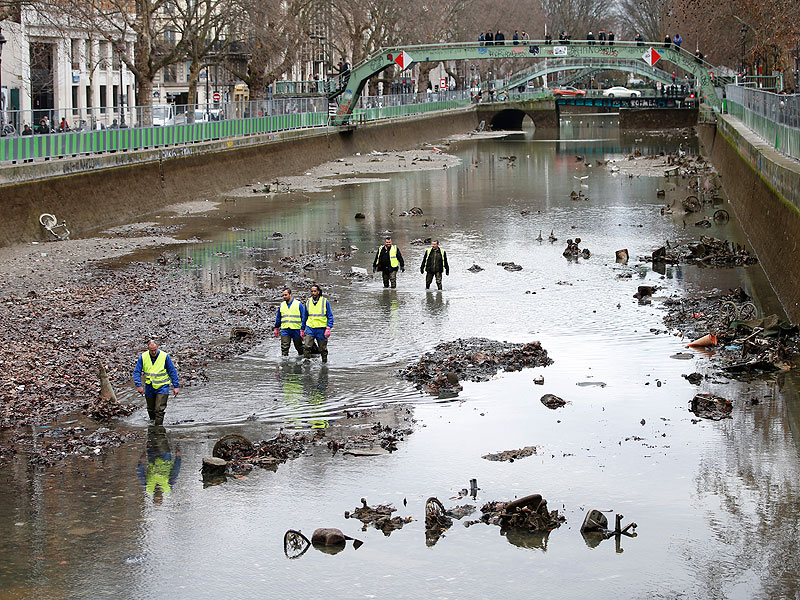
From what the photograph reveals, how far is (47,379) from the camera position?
62.6 feet

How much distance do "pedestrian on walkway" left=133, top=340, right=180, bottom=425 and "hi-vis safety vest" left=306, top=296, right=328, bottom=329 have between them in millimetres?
4159

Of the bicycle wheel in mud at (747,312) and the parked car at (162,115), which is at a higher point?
the parked car at (162,115)

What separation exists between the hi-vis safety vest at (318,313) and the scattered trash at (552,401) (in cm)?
405

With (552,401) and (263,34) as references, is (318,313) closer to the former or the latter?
(552,401)

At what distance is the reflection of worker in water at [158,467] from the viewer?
48.4 ft

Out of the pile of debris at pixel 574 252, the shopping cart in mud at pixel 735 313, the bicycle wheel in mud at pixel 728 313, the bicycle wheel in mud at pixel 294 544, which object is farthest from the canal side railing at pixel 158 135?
the bicycle wheel in mud at pixel 294 544

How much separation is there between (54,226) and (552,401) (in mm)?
20692

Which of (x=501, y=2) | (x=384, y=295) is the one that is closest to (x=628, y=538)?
(x=384, y=295)

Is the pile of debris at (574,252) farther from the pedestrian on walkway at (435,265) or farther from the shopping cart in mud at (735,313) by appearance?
the shopping cart in mud at (735,313)

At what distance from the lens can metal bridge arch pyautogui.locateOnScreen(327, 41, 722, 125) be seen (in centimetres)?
7162

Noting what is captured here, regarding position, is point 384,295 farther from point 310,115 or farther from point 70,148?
point 310,115

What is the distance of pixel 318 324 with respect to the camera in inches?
821

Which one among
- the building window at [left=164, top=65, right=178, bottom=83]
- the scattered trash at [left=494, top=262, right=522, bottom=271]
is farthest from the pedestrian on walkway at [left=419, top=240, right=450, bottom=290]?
the building window at [left=164, top=65, right=178, bottom=83]

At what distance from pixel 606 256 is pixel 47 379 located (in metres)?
17.6
